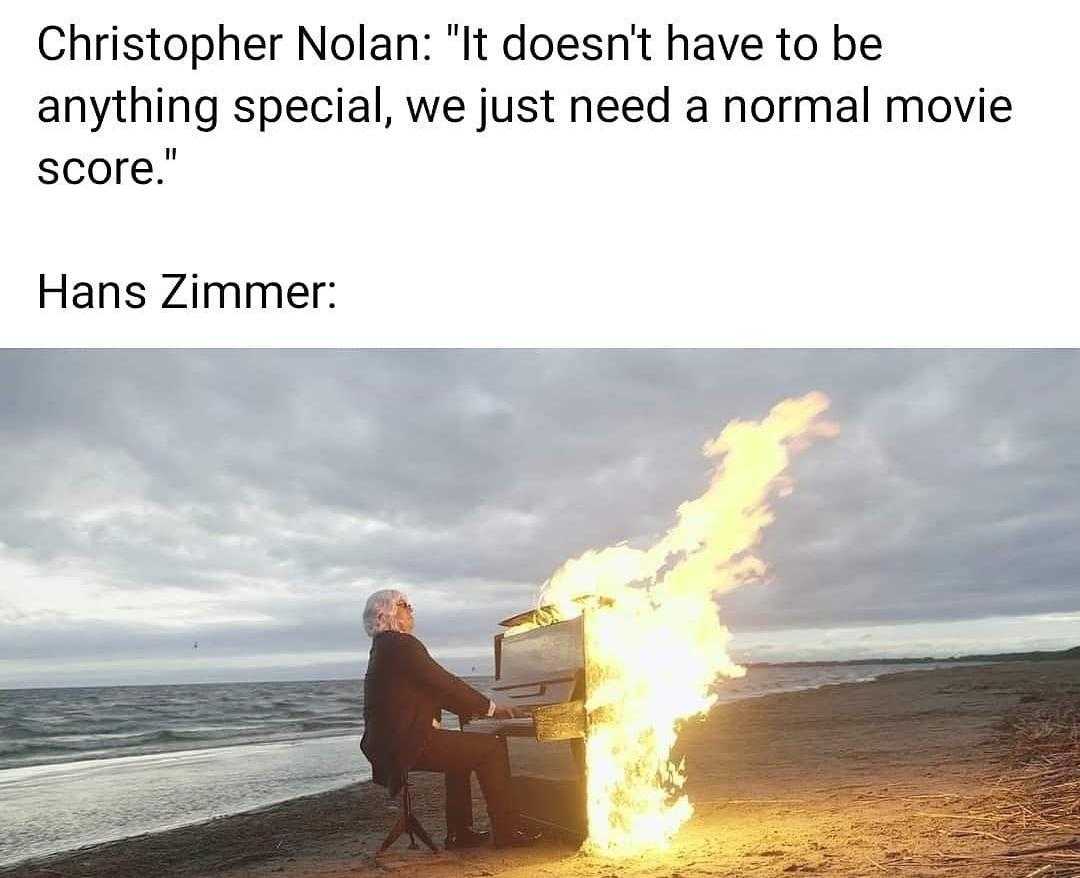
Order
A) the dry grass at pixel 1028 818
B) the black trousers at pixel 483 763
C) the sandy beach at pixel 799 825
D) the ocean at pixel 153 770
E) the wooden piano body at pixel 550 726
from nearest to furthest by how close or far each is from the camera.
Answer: the dry grass at pixel 1028 818, the sandy beach at pixel 799 825, the wooden piano body at pixel 550 726, the black trousers at pixel 483 763, the ocean at pixel 153 770

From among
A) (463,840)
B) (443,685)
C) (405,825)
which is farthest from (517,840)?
(443,685)

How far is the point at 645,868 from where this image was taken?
19.8 feet

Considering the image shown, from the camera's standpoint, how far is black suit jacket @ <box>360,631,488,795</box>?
6883 millimetres

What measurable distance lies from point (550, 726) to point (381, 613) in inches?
69.2

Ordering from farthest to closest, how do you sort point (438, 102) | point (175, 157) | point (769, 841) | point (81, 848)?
1. point (81, 848)
2. point (175, 157)
3. point (438, 102)
4. point (769, 841)

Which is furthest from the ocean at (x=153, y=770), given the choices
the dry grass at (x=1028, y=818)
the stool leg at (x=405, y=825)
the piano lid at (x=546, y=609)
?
the dry grass at (x=1028, y=818)

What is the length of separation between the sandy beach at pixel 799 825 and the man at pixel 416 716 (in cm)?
57

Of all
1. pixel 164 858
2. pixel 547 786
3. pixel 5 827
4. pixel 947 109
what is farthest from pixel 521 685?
pixel 5 827

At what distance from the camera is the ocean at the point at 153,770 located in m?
12.4

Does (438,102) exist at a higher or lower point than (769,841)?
higher

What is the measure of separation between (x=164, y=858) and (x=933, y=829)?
24.5 feet

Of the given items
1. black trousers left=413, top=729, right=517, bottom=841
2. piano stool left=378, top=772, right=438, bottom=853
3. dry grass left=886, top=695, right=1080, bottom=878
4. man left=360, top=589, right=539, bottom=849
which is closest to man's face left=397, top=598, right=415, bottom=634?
man left=360, top=589, right=539, bottom=849

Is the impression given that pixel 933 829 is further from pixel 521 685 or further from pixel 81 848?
pixel 81 848

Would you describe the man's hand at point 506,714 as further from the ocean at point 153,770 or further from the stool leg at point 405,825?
the ocean at point 153,770
